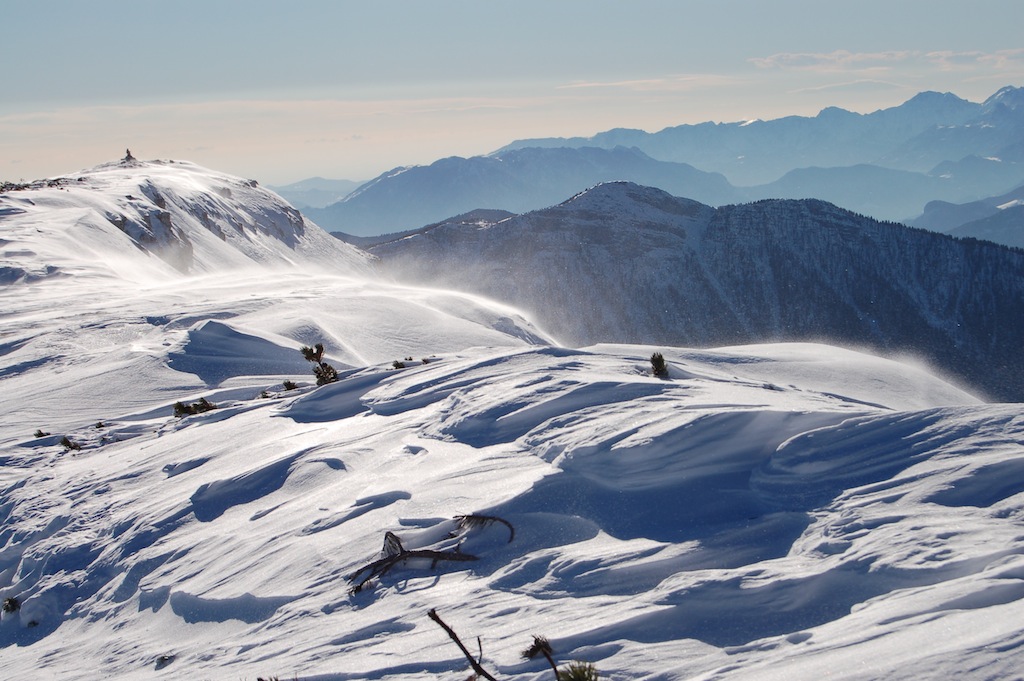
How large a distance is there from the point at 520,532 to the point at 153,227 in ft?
167

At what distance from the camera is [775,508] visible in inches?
215

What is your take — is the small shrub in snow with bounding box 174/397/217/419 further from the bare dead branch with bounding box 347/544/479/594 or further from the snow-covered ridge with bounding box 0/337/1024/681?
the bare dead branch with bounding box 347/544/479/594

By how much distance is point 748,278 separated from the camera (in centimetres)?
14925

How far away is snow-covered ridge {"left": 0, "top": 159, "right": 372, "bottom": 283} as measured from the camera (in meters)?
36.0

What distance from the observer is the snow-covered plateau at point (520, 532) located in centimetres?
408

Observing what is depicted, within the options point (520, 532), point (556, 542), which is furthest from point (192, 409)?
point (556, 542)

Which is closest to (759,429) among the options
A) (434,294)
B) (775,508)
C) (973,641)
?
(775,508)

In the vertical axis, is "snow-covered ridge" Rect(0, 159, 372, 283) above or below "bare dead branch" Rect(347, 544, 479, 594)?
above

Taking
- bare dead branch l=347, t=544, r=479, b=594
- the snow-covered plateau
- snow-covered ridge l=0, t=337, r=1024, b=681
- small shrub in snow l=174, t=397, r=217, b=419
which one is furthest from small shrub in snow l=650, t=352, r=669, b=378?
small shrub in snow l=174, t=397, r=217, b=419

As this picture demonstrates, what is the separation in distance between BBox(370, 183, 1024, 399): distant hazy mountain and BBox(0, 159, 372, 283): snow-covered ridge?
5547 centimetres

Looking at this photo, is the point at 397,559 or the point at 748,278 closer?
the point at 397,559

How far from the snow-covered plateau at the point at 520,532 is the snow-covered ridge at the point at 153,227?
2583cm

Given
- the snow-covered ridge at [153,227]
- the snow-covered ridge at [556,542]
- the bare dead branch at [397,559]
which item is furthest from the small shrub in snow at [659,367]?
the snow-covered ridge at [153,227]

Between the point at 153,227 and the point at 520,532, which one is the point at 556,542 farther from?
the point at 153,227
